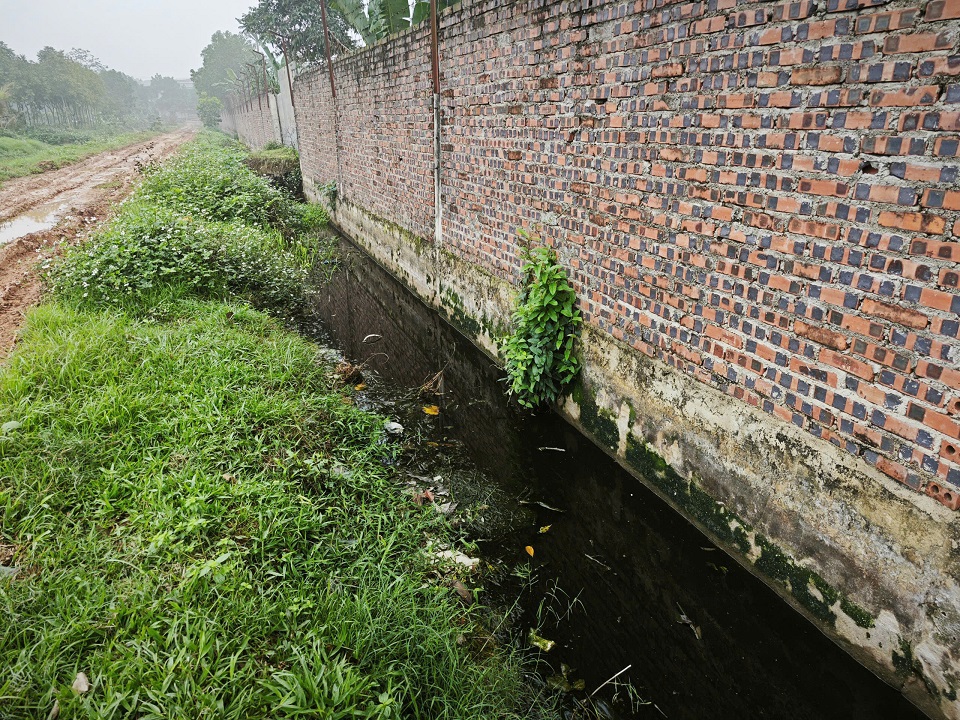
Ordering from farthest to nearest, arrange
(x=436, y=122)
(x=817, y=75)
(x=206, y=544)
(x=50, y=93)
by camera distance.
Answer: (x=50, y=93) → (x=436, y=122) → (x=206, y=544) → (x=817, y=75)

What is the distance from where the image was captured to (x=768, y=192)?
267cm

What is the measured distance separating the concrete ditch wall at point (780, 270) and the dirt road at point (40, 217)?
519cm

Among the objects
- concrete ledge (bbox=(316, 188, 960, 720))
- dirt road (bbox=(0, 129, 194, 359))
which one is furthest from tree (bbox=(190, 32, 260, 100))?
concrete ledge (bbox=(316, 188, 960, 720))

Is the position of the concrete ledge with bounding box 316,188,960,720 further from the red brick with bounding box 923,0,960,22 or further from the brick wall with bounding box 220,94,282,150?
the brick wall with bounding box 220,94,282,150

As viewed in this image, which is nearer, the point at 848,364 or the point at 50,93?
the point at 848,364

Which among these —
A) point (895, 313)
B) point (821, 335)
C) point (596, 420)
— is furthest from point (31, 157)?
point (895, 313)

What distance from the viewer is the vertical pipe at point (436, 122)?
6.05 m

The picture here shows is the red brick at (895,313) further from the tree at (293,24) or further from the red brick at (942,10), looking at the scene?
the tree at (293,24)

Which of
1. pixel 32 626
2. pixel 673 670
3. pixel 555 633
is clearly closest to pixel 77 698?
pixel 32 626

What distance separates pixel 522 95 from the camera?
460 centimetres

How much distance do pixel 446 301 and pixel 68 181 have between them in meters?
16.8

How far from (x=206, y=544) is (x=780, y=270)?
322 centimetres

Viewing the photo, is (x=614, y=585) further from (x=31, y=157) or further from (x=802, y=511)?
(x=31, y=157)

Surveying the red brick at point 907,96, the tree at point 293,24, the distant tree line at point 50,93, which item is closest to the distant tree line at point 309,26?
the tree at point 293,24
